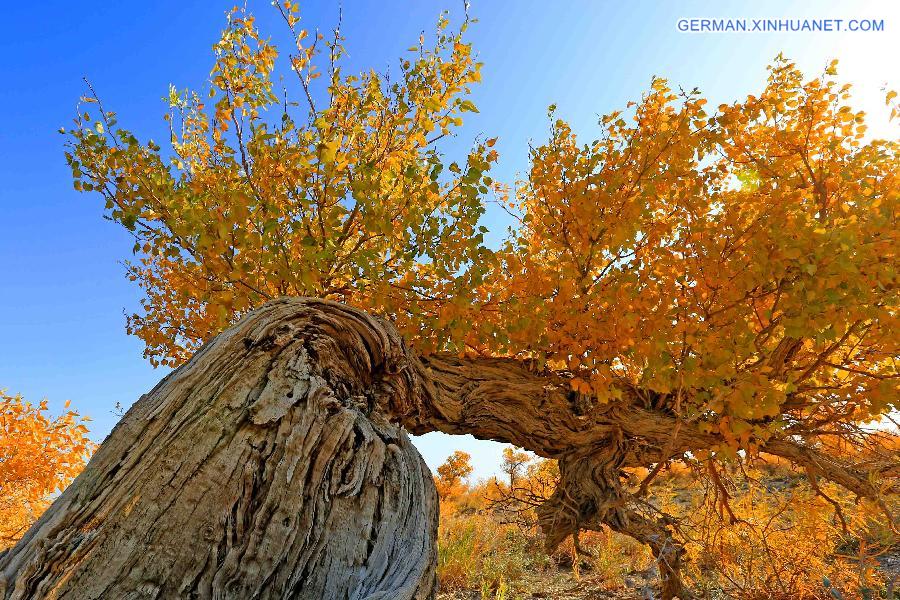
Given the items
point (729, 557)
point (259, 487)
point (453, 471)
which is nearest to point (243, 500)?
point (259, 487)

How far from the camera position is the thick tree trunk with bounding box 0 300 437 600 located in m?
2.53

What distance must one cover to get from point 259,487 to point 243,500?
11 cm

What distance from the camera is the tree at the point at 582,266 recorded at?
4.36 meters

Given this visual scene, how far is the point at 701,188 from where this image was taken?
212 inches

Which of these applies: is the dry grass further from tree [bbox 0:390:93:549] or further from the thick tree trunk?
tree [bbox 0:390:93:549]

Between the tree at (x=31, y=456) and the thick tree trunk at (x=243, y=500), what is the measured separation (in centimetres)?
864

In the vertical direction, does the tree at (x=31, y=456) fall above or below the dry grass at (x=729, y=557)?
above

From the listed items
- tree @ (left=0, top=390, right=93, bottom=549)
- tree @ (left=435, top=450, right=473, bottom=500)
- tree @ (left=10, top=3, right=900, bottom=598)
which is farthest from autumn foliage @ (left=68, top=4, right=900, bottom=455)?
tree @ (left=435, top=450, right=473, bottom=500)

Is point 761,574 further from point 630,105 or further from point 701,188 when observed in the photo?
point 630,105

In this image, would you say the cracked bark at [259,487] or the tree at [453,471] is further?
the tree at [453,471]

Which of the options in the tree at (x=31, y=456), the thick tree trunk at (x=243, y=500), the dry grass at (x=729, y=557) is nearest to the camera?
the thick tree trunk at (x=243, y=500)

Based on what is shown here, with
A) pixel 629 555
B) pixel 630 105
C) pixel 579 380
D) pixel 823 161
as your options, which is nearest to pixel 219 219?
pixel 579 380

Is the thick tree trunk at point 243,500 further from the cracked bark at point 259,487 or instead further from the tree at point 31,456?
the tree at point 31,456

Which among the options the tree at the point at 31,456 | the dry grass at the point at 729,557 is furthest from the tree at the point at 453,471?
the tree at the point at 31,456
